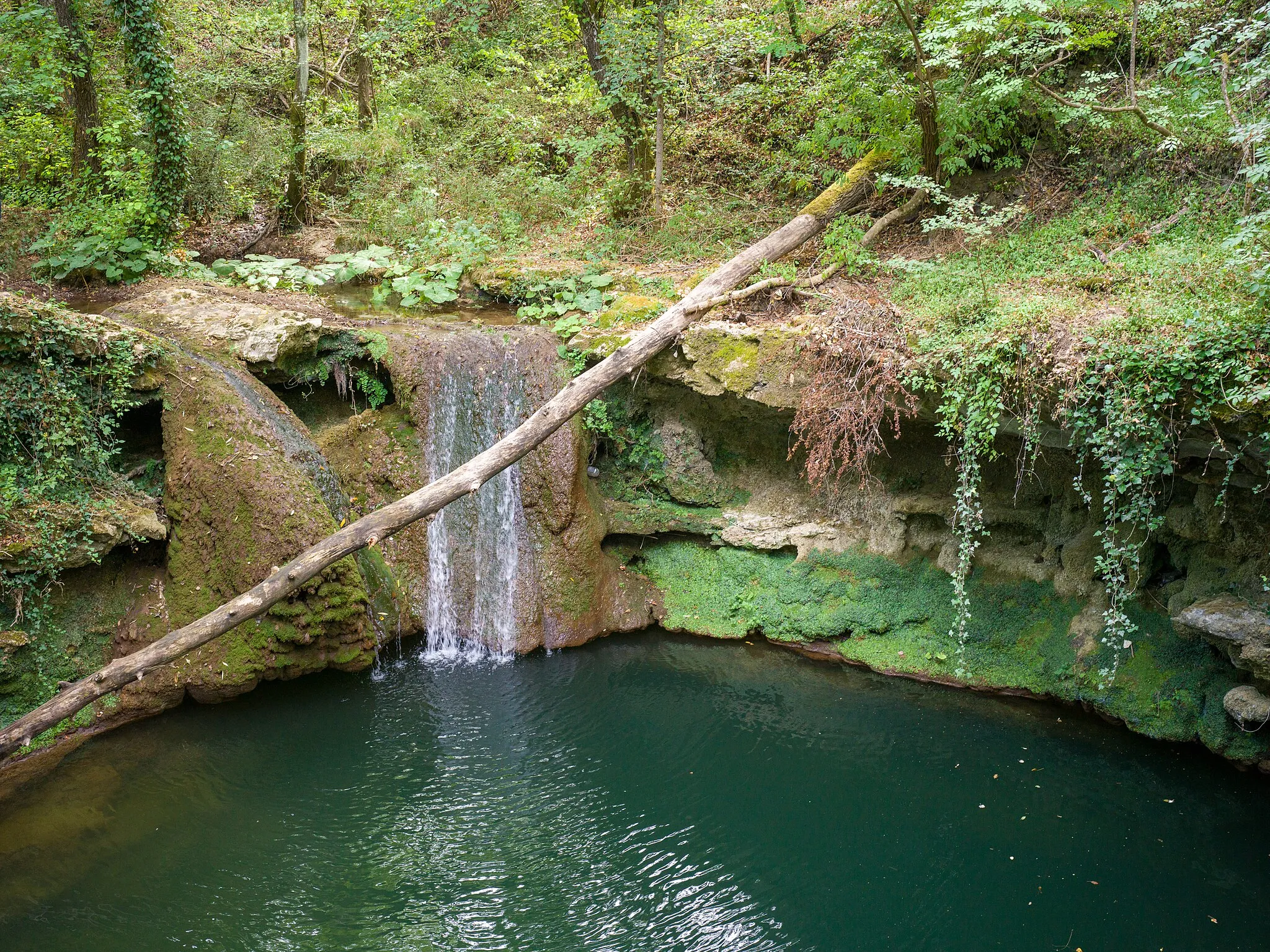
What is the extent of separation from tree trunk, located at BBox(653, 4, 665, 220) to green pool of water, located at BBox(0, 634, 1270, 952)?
23.4ft

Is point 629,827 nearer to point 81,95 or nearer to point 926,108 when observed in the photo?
point 926,108

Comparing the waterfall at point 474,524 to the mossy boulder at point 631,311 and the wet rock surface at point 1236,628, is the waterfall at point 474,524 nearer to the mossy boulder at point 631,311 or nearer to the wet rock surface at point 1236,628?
the mossy boulder at point 631,311

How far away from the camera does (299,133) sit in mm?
12594

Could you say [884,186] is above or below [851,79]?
below

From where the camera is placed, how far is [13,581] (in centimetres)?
664

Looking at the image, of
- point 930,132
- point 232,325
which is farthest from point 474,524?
point 930,132

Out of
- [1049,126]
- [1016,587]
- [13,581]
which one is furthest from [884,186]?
[13,581]

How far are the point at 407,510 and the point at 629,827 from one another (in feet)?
9.90

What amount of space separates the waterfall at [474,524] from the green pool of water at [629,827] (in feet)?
2.55

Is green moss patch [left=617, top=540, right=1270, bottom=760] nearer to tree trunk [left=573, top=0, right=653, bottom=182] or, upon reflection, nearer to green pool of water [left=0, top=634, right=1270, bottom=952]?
green pool of water [left=0, top=634, right=1270, bottom=952]

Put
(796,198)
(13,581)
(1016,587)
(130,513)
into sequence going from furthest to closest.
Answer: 1. (796,198)
2. (1016,587)
3. (130,513)
4. (13,581)

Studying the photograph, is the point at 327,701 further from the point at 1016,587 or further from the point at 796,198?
the point at 796,198

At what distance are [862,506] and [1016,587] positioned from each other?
167cm

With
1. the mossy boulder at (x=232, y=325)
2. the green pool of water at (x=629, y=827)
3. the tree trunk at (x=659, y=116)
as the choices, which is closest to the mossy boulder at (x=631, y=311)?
the tree trunk at (x=659, y=116)
